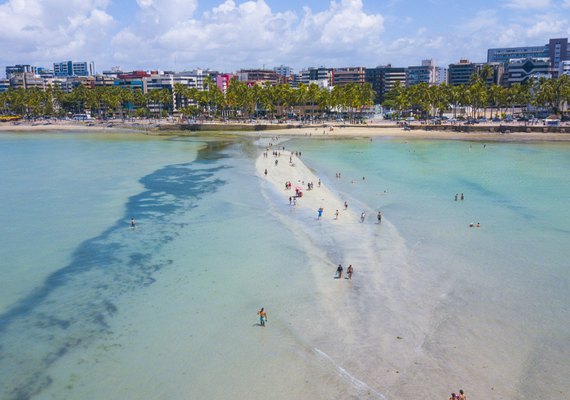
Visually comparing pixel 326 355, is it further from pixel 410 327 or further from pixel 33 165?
pixel 33 165

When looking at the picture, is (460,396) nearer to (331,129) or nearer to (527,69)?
(331,129)

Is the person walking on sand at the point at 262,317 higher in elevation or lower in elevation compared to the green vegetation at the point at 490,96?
lower

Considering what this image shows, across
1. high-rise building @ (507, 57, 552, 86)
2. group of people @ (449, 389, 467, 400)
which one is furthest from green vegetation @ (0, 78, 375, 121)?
group of people @ (449, 389, 467, 400)

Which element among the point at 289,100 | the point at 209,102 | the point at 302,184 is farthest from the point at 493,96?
the point at 302,184

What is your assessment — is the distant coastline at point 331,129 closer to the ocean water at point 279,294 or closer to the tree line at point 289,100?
the tree line at point 289,100

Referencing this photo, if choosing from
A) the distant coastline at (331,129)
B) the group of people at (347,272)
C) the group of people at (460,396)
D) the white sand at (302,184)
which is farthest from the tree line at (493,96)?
the group of people at (460,396)

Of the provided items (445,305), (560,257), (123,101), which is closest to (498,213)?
(560,257)
